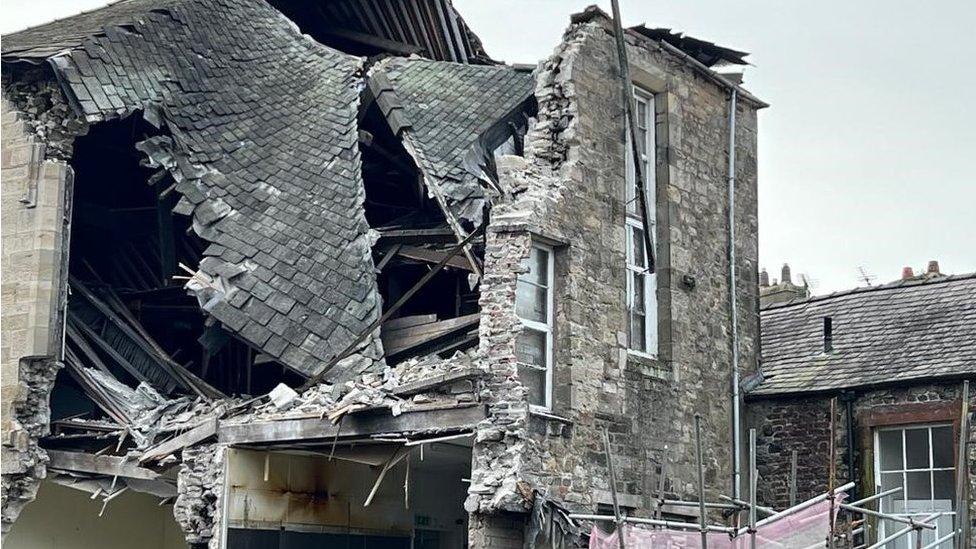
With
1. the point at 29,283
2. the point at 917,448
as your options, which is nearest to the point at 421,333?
the point at 29,283

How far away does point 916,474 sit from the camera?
15.8m

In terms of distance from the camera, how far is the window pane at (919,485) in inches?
615

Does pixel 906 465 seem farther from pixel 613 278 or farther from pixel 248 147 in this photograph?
pixel 248 147

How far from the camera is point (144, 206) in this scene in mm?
19438

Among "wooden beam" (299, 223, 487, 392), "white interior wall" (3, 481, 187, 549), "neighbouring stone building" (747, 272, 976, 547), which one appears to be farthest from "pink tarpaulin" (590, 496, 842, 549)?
"white interior wall" (3, 481, 187, 549)

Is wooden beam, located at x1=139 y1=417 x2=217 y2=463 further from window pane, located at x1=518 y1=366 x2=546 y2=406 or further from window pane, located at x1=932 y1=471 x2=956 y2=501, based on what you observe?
window pane, located at x1=932 y1=471 x2=956 y2=501

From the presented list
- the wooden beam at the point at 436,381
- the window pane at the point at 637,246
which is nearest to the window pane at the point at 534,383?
the wooden beam at the point at 436,381

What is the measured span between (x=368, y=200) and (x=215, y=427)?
182 inches

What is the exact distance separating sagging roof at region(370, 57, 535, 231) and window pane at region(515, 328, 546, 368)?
114 inches

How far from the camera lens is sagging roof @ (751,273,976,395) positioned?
1590 centimetres

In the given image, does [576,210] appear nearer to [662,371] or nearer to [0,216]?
[662,371]

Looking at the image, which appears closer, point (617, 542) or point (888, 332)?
point (617, 542)

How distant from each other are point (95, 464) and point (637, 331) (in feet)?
20.1

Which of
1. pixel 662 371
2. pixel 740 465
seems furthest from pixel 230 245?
pixel 740 465
